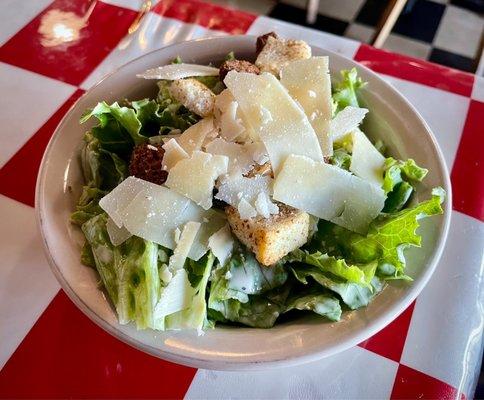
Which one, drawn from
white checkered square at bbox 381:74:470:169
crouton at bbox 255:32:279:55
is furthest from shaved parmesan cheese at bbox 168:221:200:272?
white checkered square at bbox 381:74:470:169

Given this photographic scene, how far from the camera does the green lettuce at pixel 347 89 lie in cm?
103

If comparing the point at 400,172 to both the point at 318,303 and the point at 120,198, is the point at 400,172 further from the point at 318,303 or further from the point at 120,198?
the point at 120,198

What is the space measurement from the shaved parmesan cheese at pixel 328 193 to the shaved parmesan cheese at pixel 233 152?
0.22 ft

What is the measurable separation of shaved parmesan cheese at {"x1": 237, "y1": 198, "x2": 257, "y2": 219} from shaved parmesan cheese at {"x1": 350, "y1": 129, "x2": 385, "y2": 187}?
20 cm

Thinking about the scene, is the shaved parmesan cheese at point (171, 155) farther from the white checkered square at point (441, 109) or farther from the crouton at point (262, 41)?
the white checkered square at point (441, 109)

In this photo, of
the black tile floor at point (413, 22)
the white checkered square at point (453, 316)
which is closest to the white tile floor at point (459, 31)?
the black tile floor at point (413, 22)

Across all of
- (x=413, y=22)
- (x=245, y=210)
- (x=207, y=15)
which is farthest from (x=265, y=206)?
(x=413, y=22)

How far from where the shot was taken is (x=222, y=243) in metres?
0.83

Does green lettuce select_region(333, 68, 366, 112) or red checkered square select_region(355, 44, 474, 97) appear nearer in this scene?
green lettuce select_region(333, 68, 366, 112)

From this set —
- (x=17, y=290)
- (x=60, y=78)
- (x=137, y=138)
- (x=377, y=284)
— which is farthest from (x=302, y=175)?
(x=60, y=78)

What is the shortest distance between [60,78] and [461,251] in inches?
38.7

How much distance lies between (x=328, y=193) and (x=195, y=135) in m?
0.24

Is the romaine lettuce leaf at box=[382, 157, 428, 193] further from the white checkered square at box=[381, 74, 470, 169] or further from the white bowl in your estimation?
the white checkered square at box=[381, 74, 470, 169]

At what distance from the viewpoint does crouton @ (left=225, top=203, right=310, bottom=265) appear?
79cm
